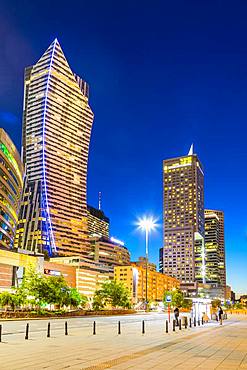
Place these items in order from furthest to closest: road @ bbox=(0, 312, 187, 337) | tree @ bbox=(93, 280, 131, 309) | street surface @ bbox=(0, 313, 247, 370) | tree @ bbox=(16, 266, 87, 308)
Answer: tree @ bbox=(93, 280, 131, 309)
tree @ bbox=(16, 266, 87, 308)
road @ bbox=(0, 312, 187, 337)
street surface @ bbox=(0, 313, 247, 370)

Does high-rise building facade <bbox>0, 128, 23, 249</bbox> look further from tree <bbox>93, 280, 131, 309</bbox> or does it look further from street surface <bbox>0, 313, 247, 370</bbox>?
street surface <bbox>0, 313, 247, 370</bbox>

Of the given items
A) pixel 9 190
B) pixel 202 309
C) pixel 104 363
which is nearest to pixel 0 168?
pixel 9 190

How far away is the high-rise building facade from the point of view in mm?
118750

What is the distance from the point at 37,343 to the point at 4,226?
351 feet

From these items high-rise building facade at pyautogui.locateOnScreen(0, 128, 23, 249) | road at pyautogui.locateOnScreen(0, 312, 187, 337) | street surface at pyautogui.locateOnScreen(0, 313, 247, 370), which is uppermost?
high-rise building facade at pyautogui.locateOnScreen(0, 128, 23, 249)

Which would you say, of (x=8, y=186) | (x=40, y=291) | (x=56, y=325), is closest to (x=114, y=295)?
(x=40, y=291)

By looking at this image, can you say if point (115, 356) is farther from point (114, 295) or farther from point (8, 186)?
point (8, 186)

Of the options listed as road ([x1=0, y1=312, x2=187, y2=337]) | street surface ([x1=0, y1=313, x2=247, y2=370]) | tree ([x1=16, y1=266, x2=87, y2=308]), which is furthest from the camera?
tree ([x1=16, y1=266, x2=87, y2=308])

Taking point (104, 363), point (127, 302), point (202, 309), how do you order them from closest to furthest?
point (104, 363) < point (202, 309) < point (127, 302)

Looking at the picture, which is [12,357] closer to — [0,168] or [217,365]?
[217,365]

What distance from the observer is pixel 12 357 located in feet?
58.4

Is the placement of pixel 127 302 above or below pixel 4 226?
below

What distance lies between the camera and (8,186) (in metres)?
125

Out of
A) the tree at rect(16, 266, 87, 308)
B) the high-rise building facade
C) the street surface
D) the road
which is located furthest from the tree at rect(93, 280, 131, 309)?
the street surface
